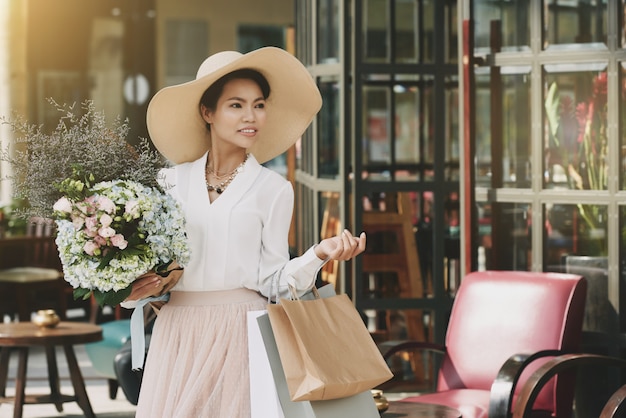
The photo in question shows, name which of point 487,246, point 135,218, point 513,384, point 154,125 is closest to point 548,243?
point 487,246

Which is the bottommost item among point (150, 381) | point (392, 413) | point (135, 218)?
point (392, 413)

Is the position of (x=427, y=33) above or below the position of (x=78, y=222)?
above

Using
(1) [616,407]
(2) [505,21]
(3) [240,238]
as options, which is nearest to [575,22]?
(2) [505,21]

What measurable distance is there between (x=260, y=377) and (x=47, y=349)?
354cm

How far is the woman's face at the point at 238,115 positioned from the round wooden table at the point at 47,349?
3.07 meters

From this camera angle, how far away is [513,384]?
3973mm

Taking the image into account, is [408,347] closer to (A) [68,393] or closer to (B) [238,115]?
(B) [238,115]

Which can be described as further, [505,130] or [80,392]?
[80,392]

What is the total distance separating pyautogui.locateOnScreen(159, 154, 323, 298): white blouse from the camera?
2.70m

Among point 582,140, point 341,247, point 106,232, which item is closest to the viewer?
point 106,232

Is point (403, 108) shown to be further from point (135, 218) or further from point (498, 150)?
point (135, 218)

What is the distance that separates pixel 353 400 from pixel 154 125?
842 millimetres

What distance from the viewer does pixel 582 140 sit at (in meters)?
4.64

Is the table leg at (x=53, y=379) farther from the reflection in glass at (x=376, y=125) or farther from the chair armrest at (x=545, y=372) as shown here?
the chair armrest at (x=545, y=372)
